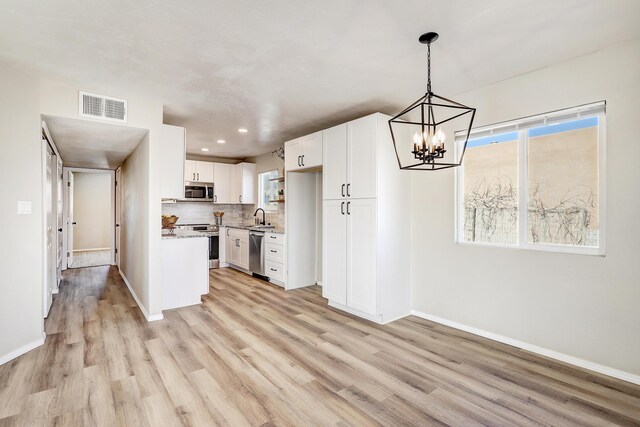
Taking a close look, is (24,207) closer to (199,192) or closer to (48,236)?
(48,236)

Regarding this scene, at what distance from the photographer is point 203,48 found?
2422mm

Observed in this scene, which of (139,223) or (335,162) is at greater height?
(335,162)

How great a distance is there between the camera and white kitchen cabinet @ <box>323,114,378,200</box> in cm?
353

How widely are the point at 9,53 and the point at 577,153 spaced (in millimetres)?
4652

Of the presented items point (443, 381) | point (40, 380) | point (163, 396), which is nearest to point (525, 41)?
point (443, 381)

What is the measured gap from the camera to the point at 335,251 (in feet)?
13.3

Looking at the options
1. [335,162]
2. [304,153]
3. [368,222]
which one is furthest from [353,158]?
[304,153]

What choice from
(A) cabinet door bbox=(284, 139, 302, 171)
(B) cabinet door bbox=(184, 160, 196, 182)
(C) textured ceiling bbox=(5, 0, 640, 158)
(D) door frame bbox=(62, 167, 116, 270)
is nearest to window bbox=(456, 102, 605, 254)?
(C) textured ceiling bbox=(5, 0, 640, 158)

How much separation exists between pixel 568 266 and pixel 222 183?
243 inches

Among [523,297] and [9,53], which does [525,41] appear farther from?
[9,53]

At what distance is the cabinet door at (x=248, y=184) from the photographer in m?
7.01

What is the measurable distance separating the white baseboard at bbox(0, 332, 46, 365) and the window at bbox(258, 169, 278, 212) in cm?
419

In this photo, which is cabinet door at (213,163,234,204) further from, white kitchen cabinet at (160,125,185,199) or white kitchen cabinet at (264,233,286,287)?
white kitchen cabinet at (160,125,185,199)

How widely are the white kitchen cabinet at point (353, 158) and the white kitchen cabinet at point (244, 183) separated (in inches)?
131
